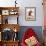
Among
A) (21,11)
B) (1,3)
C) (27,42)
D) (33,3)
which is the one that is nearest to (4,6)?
(1,3)

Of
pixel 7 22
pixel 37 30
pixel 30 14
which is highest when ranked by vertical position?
pixel 30 14

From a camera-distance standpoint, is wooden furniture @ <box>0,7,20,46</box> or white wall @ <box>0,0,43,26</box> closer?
wooden furniture @ <box>0,7,20,46</box>

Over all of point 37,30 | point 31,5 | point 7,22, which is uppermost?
point 31,5

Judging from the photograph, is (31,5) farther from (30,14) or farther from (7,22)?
(7,22)

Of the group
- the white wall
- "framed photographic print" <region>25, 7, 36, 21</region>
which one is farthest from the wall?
"framed photographic print" <region>25, 7, 36, 21</region>

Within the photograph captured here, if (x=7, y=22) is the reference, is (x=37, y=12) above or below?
above

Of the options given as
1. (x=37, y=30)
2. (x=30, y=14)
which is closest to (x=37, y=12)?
(x=30, y=14)

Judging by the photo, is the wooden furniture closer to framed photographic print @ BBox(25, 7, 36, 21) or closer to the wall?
the wall

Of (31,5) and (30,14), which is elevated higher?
(31,5)

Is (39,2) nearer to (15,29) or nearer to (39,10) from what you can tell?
(39,10)

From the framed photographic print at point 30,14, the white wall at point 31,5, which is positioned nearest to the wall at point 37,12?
the white wall at point 31,5

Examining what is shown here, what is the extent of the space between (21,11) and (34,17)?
1.71 feet

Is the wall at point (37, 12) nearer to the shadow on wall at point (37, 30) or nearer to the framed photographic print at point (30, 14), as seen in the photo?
the shadow on wall at point (37, 30)

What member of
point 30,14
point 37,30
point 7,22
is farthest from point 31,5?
point 7,22
